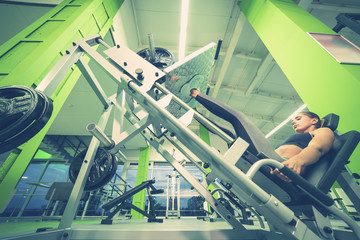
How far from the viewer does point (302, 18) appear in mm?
2205

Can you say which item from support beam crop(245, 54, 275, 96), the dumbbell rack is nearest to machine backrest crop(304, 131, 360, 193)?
the dumbbell rack

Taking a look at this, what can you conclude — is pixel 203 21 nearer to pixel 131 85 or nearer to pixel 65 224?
pixel 131 85

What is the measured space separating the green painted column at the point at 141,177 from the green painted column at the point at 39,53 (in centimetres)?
527

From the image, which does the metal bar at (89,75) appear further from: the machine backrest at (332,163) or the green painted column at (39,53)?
the machine backrest at (332,163)

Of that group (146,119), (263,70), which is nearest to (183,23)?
(263,70)

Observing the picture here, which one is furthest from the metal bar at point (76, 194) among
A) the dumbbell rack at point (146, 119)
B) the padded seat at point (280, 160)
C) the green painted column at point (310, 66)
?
the green painted column at point (310, 66)

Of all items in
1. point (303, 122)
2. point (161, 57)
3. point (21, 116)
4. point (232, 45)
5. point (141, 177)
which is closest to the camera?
point (21, 116)

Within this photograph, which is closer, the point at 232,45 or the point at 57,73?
the point at 57,73

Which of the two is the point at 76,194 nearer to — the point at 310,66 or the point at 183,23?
the point at 310,66

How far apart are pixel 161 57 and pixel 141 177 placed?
6.13 metres

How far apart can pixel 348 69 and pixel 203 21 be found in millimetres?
3762

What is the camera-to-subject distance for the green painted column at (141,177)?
19.0ft

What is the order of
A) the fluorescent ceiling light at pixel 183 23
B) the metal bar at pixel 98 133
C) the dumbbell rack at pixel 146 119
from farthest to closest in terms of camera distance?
the fluorescent ceiling light at pixel 183 23
the metal bar at pixel 98 133
the dumbbell rack at pixel 146 119

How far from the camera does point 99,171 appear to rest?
1.54 metres
